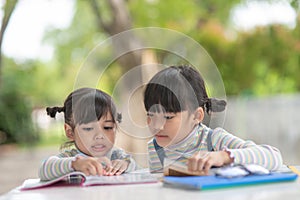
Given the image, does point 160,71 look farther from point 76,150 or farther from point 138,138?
point 76,150

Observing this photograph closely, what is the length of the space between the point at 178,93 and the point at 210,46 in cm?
860

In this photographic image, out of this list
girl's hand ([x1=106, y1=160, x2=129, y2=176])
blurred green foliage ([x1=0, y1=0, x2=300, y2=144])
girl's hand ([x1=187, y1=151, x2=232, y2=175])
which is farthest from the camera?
blurred green foliage ([x1=0, y1=0, x2=300, y2=144])

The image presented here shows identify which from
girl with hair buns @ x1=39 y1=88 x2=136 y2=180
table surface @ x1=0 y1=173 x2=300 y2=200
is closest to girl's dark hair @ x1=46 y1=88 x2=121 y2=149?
girl with hair buns @ x1=39 y1=88 x2=136 y2=180

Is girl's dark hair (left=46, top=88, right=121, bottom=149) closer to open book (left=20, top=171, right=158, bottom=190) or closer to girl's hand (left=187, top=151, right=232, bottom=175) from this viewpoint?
open book (left=20, top=171, right=158, bottom=190)

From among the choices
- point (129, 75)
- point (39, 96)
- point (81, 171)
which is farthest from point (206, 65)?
point (39, 96)

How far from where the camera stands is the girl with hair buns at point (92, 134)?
4.79 ft

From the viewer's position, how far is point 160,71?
5.11 feet

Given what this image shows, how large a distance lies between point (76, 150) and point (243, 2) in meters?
6.26

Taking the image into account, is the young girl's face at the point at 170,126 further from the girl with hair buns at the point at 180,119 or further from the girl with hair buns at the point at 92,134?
the girl with hair buns at the point at 92,134

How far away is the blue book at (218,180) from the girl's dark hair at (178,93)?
253mm

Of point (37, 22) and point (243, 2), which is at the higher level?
point (37, 22)

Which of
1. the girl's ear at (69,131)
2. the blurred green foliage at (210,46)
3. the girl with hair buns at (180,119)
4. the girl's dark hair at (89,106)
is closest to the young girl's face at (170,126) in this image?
the girl with hair buns at (180,119)

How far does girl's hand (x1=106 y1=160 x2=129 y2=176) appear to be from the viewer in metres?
1.51

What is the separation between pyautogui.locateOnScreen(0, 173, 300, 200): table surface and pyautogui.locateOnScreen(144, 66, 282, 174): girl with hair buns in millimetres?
197
